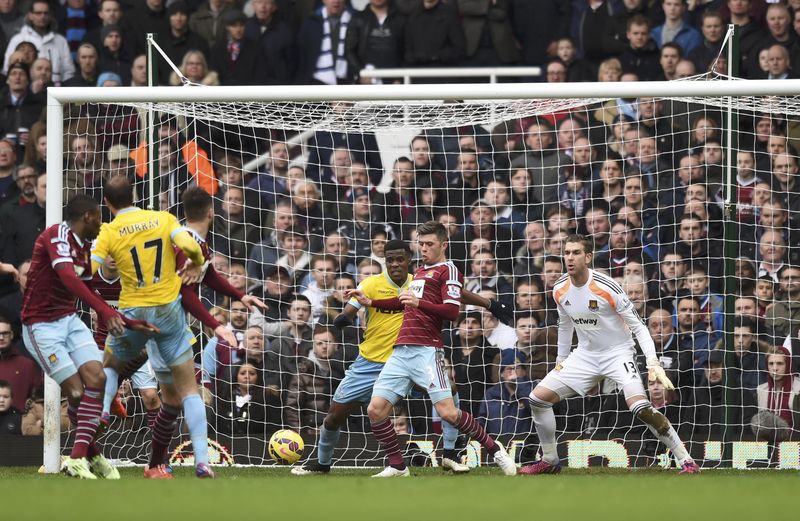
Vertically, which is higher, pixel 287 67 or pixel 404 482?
pixel 287 67

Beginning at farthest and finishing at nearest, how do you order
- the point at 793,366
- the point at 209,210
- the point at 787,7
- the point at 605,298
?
1. the point at 787,7
2. the point at 793,366
3. the point at 605,298
4. the point at 209,210

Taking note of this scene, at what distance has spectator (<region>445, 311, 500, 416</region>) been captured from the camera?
1195 cm

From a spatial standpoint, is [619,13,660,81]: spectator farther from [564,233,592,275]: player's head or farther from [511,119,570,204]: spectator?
[564,233,592,275]: player's head

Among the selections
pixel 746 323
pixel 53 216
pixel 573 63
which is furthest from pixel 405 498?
pixel 573 63

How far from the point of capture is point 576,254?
10.2 meters

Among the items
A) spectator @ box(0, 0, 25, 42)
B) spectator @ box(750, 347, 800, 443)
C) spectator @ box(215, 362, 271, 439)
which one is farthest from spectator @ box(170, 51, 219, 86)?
spectator @ box(750, 347, 800, 443)

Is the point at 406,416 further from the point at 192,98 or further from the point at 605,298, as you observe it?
the point at 192,98

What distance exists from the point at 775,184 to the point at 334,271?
4.49 meters

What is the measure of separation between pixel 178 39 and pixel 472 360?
547cm

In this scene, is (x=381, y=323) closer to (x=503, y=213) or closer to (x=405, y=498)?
(x=503, y=213)

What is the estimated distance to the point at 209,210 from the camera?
9164 mm

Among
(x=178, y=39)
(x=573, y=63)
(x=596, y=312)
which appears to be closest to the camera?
(x=596, y=312)

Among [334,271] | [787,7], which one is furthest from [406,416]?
[787,7]

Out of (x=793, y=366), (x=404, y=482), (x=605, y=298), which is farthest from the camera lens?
(x=793, y=366)
